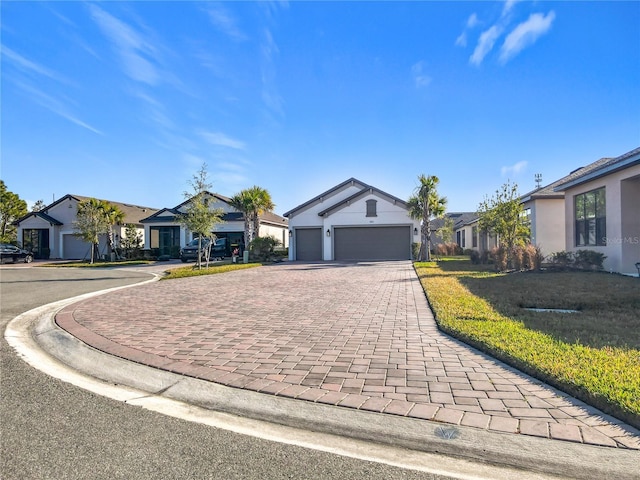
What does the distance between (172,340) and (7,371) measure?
1.97m

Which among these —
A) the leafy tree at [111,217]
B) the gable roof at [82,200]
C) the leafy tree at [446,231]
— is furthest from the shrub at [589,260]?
the gable roof at [82,200]

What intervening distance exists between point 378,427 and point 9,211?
157 ft

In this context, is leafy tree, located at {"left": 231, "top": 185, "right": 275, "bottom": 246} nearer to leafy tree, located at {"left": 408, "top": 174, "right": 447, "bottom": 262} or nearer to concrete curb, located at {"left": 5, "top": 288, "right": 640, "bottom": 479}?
leafy tree, located at {"left": 408, "top": 174, "right": 447, "bottom": 262}

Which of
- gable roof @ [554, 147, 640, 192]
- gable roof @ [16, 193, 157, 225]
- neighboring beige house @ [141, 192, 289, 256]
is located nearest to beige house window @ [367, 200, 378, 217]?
neighboring beige house @ [141, 192, 289, 256]

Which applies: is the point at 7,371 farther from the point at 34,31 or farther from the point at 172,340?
the point at 34,31

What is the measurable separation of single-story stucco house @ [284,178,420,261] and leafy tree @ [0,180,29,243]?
29368 millimetres

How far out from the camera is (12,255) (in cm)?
3127

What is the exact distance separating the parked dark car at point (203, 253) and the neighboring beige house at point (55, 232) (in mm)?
11448

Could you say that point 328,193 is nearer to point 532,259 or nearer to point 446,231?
point 446,231

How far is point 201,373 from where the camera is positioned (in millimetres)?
4621

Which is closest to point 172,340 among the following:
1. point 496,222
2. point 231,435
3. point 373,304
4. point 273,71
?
point 231,435

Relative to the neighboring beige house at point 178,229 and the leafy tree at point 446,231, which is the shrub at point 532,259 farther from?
the neighboring beige house at point 178,229

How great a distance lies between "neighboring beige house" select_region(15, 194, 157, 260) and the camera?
37281 mm

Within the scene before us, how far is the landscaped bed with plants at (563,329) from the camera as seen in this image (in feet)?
12.6
